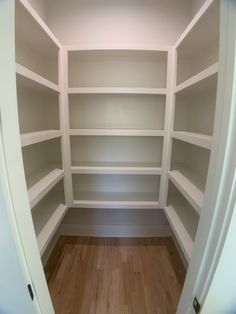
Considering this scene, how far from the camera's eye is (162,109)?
193 centimetres

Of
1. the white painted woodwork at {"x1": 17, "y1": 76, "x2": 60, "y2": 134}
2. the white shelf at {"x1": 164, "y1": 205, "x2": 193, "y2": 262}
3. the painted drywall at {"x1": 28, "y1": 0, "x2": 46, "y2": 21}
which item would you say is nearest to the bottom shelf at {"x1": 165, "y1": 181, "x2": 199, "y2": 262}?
the white shelf at {"x1": 164, "y1": 205, "x2": 193, "y2": 262}

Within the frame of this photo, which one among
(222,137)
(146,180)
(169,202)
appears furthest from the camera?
(146,180)

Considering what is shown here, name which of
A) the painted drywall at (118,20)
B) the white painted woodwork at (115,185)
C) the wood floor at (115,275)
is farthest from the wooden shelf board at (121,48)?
the wood floor at (115,275)

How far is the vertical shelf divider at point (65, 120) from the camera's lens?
1.62m

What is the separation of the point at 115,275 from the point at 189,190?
1.07 metres

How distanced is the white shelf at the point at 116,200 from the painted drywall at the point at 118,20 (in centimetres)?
Answer: 153

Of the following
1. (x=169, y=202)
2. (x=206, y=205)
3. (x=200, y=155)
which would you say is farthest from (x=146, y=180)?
(x=206, y=205)

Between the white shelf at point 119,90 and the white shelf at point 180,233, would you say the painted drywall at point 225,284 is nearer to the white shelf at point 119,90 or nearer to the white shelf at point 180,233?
the white shelf at point 180,233

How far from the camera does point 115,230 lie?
2.25m

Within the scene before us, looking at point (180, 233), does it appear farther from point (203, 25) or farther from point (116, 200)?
point (203, 25)

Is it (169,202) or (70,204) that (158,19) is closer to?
(169,202)

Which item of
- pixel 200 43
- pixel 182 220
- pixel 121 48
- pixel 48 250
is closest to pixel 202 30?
pixel 200 43

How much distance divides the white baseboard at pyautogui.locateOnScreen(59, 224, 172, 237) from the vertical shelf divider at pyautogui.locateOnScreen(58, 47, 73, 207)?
57cm

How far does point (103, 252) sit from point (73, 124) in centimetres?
142
